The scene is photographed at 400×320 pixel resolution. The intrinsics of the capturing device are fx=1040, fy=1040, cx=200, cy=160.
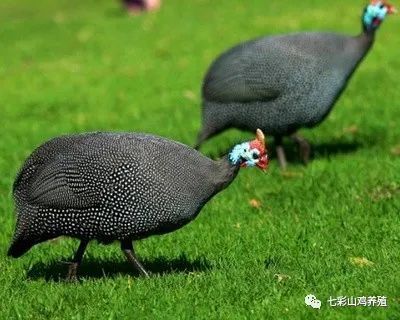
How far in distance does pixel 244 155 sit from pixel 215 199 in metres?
2.08

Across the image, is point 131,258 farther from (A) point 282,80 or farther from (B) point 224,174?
(A) point 282,80

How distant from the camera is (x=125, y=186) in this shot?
5.11m

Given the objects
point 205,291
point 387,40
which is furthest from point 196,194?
point 387,40

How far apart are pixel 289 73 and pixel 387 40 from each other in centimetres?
633

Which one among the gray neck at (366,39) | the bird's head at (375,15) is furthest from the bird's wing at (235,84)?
the bird's head at (375,15)

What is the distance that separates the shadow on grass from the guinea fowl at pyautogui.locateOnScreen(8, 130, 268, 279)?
0.36 meters

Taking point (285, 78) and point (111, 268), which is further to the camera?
point (285, 78)

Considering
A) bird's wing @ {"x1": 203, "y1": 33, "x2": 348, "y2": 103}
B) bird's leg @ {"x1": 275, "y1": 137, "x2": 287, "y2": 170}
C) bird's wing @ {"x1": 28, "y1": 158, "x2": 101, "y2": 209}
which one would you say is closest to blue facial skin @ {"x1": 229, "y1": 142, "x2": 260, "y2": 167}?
bird's wing @ {"x1": 28, "y1": 158, "x2": 101, "y2": 209}

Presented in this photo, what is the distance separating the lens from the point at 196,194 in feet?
16.9

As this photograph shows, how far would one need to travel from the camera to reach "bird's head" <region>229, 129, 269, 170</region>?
16.8 ft

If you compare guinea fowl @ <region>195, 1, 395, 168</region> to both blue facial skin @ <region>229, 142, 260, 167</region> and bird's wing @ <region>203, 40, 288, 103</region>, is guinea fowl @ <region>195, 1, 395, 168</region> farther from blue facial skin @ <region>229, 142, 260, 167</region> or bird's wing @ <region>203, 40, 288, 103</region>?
blue facial skin @ <region>229, 142, 260, 167</region>

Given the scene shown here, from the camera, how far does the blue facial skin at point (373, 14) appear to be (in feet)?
26.8

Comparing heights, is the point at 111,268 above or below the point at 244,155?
below

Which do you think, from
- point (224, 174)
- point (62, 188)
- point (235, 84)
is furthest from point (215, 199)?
point (62, 188)
